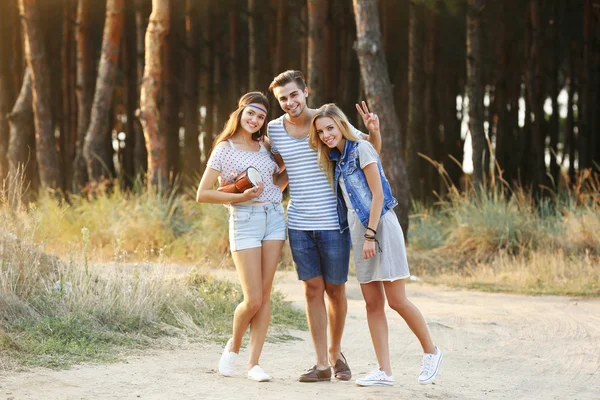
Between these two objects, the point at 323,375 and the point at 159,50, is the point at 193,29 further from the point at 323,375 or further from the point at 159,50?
the point at 323,375

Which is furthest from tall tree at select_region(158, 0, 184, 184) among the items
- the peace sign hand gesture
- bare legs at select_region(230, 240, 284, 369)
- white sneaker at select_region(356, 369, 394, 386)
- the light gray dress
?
white sneaker at select_region(356, 369, 394, 386)

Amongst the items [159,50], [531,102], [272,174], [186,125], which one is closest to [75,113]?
[186,125]

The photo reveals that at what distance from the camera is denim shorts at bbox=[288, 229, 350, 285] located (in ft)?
19.9

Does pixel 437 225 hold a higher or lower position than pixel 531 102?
lower

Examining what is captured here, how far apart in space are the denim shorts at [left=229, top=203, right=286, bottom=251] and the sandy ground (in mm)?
942

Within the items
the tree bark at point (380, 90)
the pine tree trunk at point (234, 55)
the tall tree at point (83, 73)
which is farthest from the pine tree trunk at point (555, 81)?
the tall tree at point (83, 73)

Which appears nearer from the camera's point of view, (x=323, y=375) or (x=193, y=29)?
(x=323, y=375)

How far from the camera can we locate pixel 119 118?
33.4 m

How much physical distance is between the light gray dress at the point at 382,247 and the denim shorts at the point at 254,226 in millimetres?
487

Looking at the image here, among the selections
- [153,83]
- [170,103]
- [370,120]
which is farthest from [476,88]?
[370,120]

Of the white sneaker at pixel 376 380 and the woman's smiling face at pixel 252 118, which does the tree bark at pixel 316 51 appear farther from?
the white sneaker at pixel 376 380

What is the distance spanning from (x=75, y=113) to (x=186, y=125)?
10.1ft

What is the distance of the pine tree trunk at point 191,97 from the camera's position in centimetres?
2352

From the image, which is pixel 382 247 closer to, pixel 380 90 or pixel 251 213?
pixel 251 213
